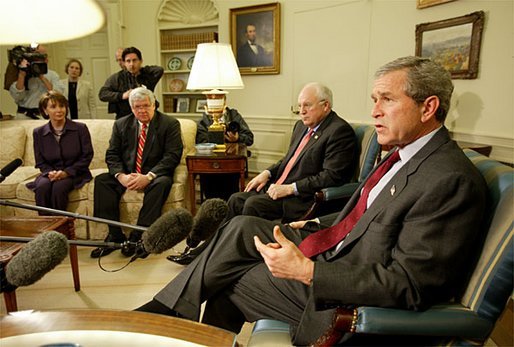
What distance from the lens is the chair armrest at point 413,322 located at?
0.90 m

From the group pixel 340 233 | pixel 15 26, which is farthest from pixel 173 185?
pixel 15 26

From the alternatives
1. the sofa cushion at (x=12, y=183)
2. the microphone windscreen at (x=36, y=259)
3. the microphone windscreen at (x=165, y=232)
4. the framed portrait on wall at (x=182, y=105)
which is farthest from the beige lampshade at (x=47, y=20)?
the framed portrait on wall at (x=182, y=105)

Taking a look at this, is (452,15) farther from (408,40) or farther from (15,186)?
(15,186)

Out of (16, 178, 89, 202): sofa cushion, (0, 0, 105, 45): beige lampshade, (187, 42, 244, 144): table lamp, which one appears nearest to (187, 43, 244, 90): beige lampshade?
(187, 42, 244, 144): table lamp

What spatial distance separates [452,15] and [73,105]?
3.87 meters

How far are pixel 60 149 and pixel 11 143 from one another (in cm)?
73

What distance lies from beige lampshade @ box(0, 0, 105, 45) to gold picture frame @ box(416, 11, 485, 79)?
2.68 meters

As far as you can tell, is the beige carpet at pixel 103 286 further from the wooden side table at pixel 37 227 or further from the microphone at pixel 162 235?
the microphone at pixel 162 235

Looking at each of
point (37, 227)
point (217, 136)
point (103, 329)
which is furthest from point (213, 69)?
point (103, 329)

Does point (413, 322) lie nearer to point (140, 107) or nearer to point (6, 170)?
point (6, 170)

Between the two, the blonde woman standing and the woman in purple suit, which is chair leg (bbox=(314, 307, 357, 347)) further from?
the blonde woman standing

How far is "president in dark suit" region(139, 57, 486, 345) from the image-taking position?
38.1 inches

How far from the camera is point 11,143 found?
3213mm

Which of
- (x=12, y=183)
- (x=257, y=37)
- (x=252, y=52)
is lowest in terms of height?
(x=12, y=183)
